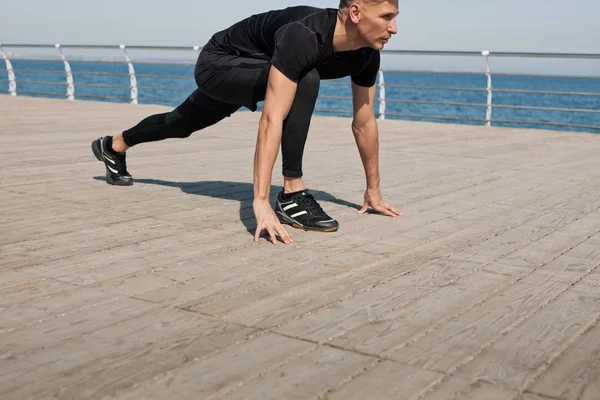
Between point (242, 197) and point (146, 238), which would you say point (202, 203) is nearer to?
point (242, 197)

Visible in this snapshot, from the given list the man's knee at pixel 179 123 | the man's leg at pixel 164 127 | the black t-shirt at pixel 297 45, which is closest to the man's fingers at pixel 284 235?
the black t-shirt at pixel 297 45

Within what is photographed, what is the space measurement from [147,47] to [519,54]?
5751 mm

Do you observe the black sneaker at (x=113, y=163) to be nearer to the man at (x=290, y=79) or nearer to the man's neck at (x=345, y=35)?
the man at (x=290, y=79)

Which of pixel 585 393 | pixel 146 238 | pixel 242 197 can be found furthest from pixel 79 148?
pixel 585 393

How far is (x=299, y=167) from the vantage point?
387 centimetres

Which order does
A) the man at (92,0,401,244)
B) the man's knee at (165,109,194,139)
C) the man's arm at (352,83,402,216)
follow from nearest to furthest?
the man at (92,0,401,244), the man's arm at (352,83,402,216), the man's knee at (165,109,194,139)

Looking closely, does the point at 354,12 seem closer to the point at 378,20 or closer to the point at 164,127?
the point at 378,20

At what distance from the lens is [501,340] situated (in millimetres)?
2242

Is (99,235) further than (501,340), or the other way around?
(99,235)

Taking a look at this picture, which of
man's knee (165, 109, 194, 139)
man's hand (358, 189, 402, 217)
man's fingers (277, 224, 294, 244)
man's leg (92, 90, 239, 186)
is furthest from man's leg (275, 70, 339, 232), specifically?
man's knee (165, 109, 194, 139)

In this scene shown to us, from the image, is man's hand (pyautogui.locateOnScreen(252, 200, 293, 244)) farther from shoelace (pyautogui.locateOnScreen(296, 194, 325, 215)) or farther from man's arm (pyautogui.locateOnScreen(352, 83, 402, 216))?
man's arm (pyautogui.locateOnScreen(352, 83, 402, 216))

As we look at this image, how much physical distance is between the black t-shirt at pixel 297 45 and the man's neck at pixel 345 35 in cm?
2

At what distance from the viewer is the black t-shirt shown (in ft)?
11.7

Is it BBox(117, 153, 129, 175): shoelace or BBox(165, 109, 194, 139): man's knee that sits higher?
BBox(165, 109, 194, 139): man's knee
